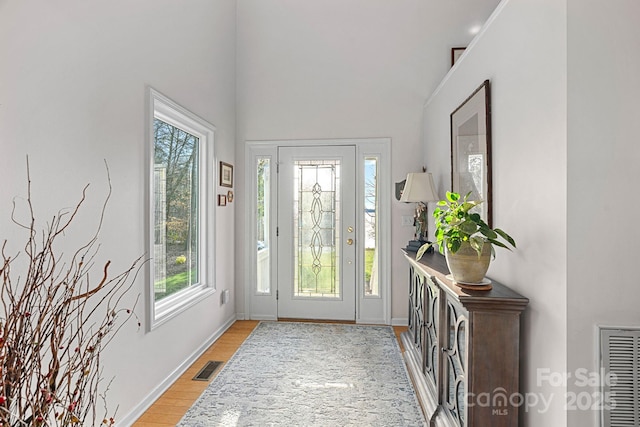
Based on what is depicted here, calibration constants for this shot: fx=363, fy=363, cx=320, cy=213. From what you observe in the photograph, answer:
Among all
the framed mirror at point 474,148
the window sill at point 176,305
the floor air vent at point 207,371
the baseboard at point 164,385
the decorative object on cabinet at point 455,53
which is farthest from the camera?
the decorative object on cabinet at point 455,53

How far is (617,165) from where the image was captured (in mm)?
1357

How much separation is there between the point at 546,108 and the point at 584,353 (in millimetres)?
971

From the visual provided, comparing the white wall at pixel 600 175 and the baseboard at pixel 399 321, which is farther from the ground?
the white wall at pixel 600 175

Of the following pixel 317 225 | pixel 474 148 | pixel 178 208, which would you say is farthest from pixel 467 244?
pixel 317 225

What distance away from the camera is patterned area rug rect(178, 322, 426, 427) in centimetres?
226

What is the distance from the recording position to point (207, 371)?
9.52 feet

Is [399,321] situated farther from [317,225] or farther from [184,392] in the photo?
[184,392]

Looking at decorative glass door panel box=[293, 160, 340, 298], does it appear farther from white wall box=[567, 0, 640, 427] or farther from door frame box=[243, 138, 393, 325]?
white wall box=[567, 0, 640, 427]

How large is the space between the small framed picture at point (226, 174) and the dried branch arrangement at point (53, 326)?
5.34 feet

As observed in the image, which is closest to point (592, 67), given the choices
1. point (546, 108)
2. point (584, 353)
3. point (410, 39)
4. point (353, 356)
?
point (546, 108)

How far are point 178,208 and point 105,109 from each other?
1109mm

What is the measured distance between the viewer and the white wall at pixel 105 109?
58.6 inches

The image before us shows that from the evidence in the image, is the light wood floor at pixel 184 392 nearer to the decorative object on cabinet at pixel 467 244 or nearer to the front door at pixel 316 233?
the front door at pixel 316 233

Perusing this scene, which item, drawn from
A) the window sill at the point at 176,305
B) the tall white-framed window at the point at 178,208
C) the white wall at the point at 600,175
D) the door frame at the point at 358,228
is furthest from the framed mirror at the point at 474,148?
the window sill at the point at 176,305
